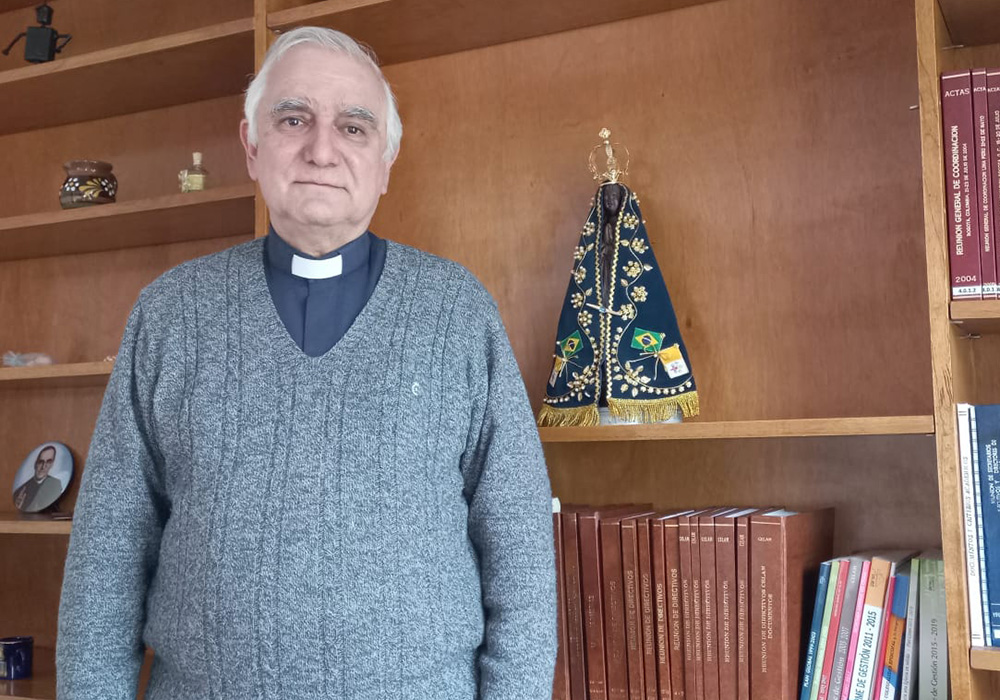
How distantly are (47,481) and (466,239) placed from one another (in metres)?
1.14

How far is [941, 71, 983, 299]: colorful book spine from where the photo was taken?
1.31 metres

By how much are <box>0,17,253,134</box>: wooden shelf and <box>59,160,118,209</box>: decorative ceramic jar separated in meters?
0.18

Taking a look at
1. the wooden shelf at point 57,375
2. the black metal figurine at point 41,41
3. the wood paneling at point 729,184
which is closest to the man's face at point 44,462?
the wooden shelf at point 57,375

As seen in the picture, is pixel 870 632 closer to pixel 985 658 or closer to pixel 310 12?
pixel 985 658

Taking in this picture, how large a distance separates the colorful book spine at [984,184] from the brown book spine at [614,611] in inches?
24.5

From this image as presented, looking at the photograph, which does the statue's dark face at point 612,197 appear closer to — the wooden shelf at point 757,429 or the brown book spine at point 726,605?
the wooden shelf at point 757,429

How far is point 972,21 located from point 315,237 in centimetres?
100

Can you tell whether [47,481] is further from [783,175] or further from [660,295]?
[783,175]

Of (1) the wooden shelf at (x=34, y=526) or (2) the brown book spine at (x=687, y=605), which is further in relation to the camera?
(1) the wooden shelf at (x=34, y=526)

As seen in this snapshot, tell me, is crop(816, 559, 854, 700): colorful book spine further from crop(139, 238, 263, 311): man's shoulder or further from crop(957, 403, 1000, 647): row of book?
crop(139, 238, 263, 311): man's shoulder

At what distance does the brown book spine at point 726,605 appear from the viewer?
144 cm

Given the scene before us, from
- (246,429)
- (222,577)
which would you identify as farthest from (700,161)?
(222,577)

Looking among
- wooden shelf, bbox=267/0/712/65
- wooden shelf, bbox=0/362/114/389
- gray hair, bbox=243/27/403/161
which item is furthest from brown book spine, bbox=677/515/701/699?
wooden shelf, bbox=0/362/114/389

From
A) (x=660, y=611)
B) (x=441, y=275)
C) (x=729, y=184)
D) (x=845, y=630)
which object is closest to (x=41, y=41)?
(x=441, y=275)
